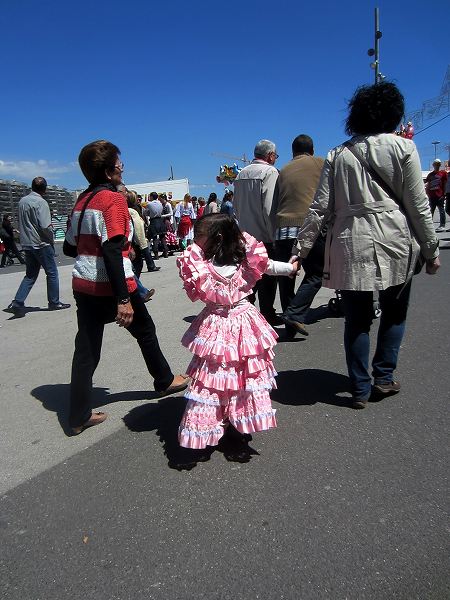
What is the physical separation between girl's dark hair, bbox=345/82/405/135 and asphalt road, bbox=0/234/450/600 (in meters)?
1.88

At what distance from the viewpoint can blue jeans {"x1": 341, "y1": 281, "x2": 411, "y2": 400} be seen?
10.4 ft

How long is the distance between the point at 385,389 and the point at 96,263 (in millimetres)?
2181

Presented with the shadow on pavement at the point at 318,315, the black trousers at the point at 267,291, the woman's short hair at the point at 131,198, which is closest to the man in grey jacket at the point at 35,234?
the woman's short hair at the point at 131,198

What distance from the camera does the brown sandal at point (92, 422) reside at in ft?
10.3

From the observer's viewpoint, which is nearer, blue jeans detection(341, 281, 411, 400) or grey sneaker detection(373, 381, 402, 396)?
blue jeans detection(341, 281, 411, 400)

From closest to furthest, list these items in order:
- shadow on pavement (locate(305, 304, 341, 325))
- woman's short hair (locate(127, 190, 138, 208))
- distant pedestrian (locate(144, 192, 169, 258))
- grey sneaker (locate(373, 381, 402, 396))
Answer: grey sneaker (locate(373, 381, 402, 396))
shadow on pavement (locate(305, 304, 341, 325))
woman's short hair (locate(127, 190, 138, 208))
distant pedestrian (locate(144, 192, 169, 258))

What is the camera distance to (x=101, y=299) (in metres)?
3.03

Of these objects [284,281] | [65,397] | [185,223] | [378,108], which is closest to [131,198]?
[284,281]

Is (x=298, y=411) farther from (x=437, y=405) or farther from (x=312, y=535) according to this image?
(x=312, y=535)

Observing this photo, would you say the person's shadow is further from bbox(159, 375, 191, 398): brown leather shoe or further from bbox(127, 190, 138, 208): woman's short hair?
bbox(127, 190, 138, 208): woman's short hair

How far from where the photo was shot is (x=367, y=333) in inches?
127

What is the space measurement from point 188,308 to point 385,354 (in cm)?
396

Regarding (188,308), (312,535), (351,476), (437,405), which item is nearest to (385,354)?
(437,405)

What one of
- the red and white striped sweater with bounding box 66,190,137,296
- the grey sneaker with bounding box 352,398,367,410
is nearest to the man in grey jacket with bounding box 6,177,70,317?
the red and white striped sweater with bounding box 66,190,137,296
